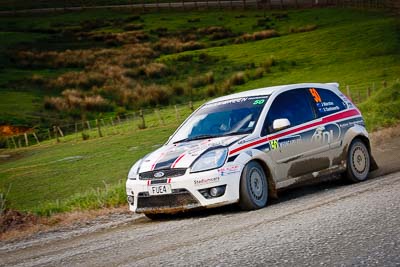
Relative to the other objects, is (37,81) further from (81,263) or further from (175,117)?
(81,263)

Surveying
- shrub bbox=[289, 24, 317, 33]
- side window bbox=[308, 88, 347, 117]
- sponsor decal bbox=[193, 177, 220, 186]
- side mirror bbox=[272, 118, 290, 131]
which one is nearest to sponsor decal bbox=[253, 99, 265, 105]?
side mirror bbox=[272, 118, 290, 131]

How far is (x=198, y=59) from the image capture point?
71.6 meters

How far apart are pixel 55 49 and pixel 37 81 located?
1884 cm

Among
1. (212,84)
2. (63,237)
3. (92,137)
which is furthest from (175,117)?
(63,237)

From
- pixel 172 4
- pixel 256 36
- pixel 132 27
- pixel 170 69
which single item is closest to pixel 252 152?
pixel 170 69

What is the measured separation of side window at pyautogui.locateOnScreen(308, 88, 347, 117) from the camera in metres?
12.2

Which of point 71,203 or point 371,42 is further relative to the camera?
point 371,42

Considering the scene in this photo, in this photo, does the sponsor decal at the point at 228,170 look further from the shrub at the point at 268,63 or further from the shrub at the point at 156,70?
the shrub at the point at 156,70

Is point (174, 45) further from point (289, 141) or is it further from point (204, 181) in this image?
point (204, 181)

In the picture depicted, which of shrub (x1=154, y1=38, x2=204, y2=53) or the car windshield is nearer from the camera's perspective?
the car windshield

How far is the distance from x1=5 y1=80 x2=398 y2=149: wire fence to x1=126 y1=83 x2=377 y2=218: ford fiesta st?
29.1 metres

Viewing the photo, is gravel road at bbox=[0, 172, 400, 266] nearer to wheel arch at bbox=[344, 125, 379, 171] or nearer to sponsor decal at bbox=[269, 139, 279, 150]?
sponsor decal at bbox=[269, 139, 279, 150]

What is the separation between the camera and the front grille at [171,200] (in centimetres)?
1015

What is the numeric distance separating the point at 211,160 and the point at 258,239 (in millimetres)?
2723
